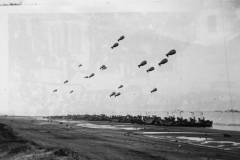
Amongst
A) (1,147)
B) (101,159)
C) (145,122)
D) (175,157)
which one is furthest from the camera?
(145,122)

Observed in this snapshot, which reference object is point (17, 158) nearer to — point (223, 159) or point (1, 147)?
point (1, 147)

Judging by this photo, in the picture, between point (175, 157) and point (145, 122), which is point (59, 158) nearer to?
point (175, 157)

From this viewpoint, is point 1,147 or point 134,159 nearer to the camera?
point 134,159

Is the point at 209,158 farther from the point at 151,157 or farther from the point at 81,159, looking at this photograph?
the point at 81,159

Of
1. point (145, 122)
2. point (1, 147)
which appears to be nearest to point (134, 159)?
point (1, 147)

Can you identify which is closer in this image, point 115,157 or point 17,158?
point 17,158

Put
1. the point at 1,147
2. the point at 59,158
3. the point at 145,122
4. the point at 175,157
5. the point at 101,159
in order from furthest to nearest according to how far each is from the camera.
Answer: the point at 145,122, the point at 1,147, the point at 175,157, the point at 101,159, the point at 59,158

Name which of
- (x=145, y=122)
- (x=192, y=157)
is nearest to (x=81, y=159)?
(x=192, y=157)

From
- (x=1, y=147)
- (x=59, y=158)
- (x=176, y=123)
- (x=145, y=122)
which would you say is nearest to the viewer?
(x=59, y=158)

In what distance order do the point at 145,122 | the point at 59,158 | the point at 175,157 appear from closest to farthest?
the point at 59,158 → the point at 175,157 → the point at 145,122
